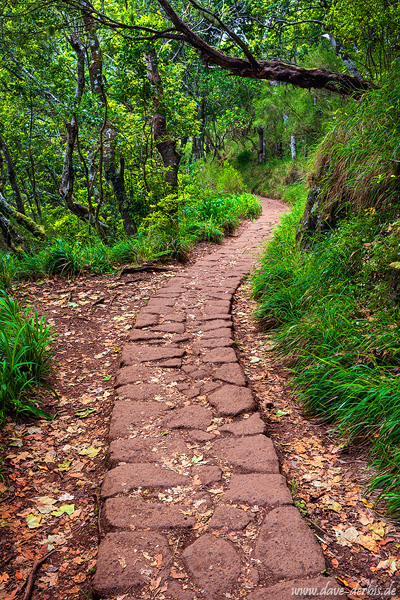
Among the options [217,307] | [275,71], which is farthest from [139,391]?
[275,71]

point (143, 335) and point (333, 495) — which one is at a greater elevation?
point (143, 335)

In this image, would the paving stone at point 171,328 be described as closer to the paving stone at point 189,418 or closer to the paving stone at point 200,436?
the paving stone at point 189,418

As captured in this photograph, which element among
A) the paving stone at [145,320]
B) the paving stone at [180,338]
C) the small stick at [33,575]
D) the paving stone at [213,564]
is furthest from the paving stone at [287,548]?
the paving stone at [145,320]

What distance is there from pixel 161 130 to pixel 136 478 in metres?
6.83

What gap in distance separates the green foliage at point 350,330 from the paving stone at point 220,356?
0.46m

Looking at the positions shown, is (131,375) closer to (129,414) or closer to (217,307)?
(129,414)

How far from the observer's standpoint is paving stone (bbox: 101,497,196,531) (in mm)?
1846

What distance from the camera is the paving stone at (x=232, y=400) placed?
271cm

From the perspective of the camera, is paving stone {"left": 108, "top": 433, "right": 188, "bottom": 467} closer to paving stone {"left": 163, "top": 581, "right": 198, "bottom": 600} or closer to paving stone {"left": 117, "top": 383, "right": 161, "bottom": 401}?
paving stone {"left": 117, "top": 383, "right": 161, "bottom": 401}

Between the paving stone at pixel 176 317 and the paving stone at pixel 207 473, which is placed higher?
the paving stone at pixel 176 317

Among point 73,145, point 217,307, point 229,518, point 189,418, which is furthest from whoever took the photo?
point 73,145

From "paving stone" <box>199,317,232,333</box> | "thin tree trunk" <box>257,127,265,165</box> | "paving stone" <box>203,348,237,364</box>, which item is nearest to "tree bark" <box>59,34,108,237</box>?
"paving stone" <box>199,317,232,333</box>

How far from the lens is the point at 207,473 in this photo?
2.17 metres

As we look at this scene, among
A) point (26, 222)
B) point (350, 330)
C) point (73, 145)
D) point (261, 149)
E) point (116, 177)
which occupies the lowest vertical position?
point (350, 330)
